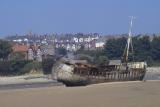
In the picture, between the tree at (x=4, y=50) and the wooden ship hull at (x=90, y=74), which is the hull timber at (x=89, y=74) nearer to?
the wooden ship hull at (x=90, y=74)

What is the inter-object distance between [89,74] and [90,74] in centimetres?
15

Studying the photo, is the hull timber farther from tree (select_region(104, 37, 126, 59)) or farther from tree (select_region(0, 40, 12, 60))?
tree (select_region(104, 37, 126, 59))

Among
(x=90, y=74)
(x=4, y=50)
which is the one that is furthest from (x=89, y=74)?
(x=4, y=50)

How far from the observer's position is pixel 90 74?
4331 cm

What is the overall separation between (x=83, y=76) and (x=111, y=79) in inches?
130

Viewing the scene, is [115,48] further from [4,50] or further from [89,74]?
[89,74]

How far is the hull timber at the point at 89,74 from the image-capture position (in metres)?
42.0

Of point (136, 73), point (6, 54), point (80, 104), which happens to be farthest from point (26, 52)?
point (80, 104)

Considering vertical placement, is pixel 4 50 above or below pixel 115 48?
below

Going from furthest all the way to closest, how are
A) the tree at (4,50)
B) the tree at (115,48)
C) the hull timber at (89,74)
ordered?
the tree at (115,48) → the tree at (4,50) → the hull timber at (89,74)

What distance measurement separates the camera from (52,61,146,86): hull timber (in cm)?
4200

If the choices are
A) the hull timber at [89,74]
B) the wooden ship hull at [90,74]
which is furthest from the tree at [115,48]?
the hull timber at [89,74]

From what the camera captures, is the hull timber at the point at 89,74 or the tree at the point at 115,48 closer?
the hull timber at the point at 89,74

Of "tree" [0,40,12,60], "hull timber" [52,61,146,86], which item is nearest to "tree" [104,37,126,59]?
"tree" [0,40,12,60]
